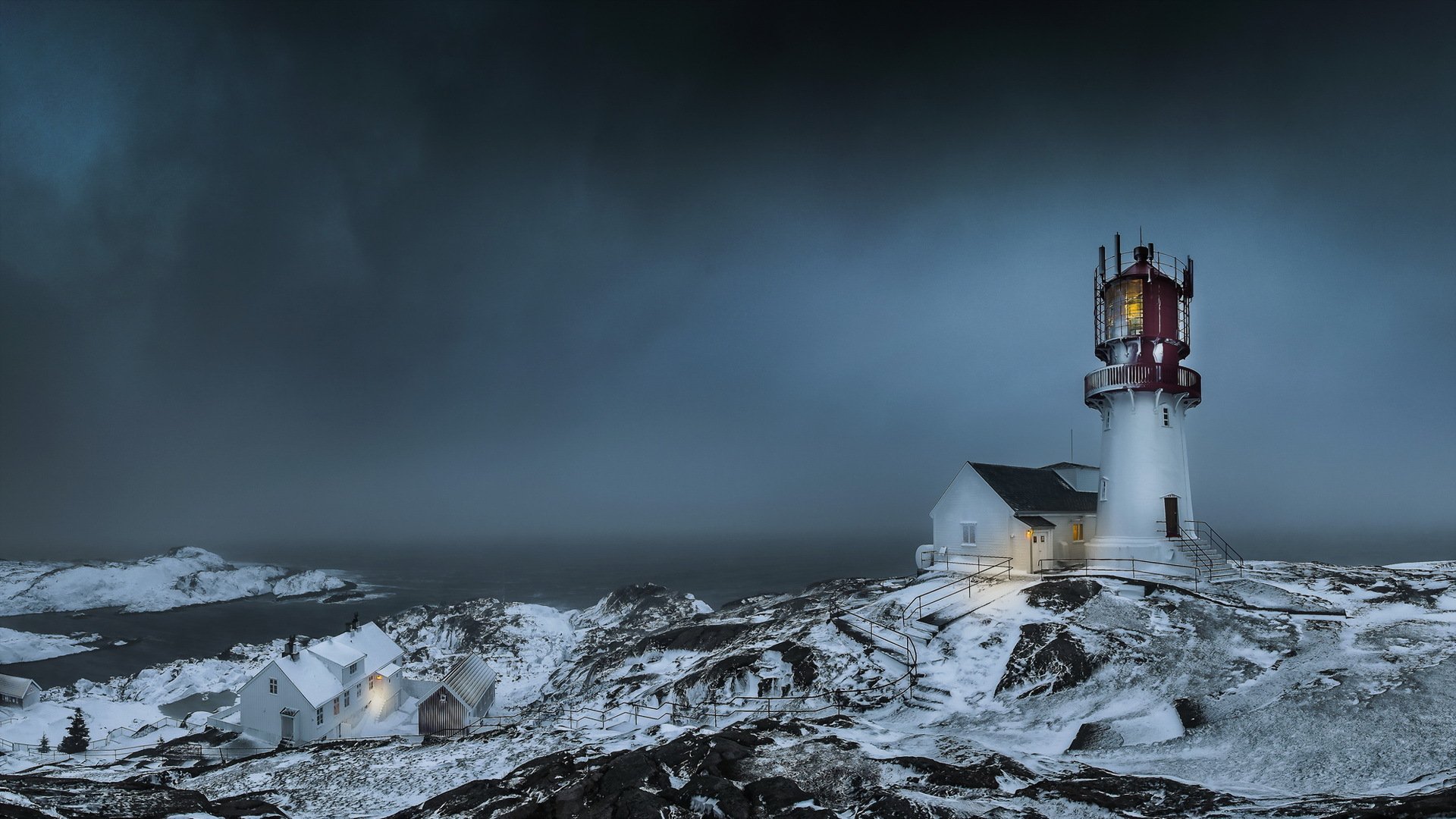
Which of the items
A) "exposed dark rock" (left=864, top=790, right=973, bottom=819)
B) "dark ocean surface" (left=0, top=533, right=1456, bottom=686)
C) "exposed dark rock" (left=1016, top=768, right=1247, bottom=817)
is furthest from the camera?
"dark ocean surface" (left=0, top=533, right=1456, bottom=686)

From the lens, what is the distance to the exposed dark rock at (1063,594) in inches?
1073

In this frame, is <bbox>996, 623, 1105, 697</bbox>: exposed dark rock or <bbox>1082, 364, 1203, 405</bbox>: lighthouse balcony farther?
<bbox>1082, 364, 1203, 405</bbox>: lighthouse balcony

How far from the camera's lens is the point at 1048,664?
74.3 ft

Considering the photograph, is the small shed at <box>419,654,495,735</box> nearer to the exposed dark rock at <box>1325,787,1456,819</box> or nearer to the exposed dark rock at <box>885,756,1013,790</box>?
the exposed dark rock at <box>885,756,1013,790</box>

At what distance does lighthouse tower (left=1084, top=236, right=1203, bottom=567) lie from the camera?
33.4 m

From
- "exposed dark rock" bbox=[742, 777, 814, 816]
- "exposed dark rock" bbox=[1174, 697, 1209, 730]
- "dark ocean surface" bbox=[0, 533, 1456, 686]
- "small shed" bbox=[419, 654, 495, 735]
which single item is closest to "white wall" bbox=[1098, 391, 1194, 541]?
"exposed dark rock" bbox=[1174, 697, 1209, 730]

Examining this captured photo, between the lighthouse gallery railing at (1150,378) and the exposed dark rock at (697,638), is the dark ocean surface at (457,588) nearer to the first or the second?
the exposed dark rock at (697,638)

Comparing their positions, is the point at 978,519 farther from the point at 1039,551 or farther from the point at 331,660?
the point at 331,660

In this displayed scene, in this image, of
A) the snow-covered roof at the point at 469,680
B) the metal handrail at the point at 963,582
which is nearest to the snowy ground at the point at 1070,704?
the metal handrail at the point at 963,582

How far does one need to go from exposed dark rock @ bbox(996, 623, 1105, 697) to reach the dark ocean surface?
77.8 m

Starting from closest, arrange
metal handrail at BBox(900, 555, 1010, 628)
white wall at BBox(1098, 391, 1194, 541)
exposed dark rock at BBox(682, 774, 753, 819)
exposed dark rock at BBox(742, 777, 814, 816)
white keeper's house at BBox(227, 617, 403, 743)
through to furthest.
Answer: exposed dark rock at BBox(682, 774, 753, 819) → exposed dark rock at BBox(742, 777, 814, 816) → metal handrail at BBox(900, 555, 1010, 628) → white wall at BBox(1098, 391, 1194, 541) → white keeper's house at BBox(227, 617, 403, 743)

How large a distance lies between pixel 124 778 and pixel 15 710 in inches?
1470

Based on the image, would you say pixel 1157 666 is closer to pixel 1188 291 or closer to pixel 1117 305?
pixel 1117 305

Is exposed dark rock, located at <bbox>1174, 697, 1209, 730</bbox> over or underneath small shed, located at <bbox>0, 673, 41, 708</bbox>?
over
